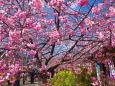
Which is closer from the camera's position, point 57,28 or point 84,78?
point 57,28

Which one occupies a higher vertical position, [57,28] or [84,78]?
[57,28]

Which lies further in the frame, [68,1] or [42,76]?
[68,1]

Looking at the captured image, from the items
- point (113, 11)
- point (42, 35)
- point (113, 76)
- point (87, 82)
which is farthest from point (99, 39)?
point (87, 82)

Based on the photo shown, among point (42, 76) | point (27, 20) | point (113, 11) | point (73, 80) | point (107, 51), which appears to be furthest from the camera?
point (73, 80)

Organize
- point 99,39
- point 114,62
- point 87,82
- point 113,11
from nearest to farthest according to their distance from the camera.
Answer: point 99,39, point 113,11, point 114,62, point 87,82

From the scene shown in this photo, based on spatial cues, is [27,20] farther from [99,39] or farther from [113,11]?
[113,11]

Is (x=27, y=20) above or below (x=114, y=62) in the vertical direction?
above

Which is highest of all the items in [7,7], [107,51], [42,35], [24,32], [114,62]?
[7,7]

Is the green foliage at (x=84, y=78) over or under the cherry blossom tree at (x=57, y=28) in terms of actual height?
under

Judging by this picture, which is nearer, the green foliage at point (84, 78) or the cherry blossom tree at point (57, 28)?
the cherry blossom tree at point (57, 28)

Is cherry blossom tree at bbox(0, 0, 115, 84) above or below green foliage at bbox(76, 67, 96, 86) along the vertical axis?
above

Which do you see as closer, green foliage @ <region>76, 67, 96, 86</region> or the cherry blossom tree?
the cherry blossom tree

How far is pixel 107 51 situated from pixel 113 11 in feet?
6.95

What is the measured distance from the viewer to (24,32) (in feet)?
10.7
